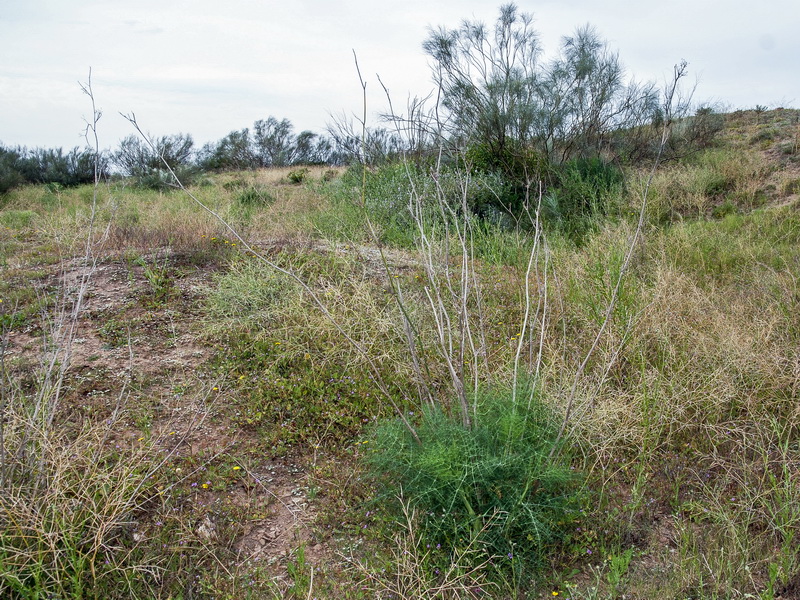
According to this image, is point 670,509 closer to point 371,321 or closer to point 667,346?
A: point 667,346

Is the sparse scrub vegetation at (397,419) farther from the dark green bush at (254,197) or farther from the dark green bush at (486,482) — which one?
the dark green bush at (254,197)

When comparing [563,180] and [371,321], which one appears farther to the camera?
[563,180]

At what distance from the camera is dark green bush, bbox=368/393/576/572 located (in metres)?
2.13

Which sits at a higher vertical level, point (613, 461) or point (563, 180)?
point (563, 180)

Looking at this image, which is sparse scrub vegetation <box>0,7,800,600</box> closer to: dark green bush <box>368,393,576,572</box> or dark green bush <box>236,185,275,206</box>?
dark green bush <box>368,393,576,572</box>

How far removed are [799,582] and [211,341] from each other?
11.2ft

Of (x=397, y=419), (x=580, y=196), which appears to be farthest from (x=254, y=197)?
(x=397, y=419)

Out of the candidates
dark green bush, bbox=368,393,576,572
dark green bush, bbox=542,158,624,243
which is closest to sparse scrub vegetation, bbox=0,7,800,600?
dark green bush, bbox=368,393,576,572

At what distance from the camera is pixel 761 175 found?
352 inches

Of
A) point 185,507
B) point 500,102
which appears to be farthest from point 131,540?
point 500,102

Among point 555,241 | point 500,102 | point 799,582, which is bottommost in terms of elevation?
point 799,582

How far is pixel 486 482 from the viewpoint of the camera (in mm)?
2105

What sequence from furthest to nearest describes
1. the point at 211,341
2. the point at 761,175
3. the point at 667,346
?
1. the point at 761,175
2. the point at 211,341
3. the point at 667,346

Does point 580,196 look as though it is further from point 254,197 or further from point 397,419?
point 397,419
